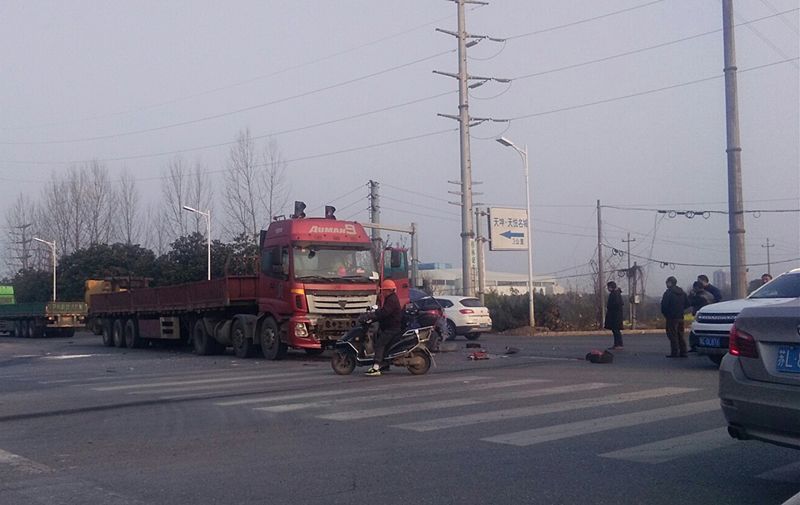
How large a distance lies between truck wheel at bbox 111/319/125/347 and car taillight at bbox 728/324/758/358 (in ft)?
94.9

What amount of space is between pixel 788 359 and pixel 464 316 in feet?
80.5

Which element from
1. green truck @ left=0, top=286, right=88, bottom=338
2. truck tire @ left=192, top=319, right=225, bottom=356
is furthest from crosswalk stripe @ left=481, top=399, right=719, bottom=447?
green truck @ left=0, top=286, right=88, bottom=338

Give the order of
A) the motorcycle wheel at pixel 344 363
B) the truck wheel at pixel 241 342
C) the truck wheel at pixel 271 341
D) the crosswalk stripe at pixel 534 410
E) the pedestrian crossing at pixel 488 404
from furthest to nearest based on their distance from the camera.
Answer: the truck wheel at pixel 241 342, the truck wheel at pixel 271 341, the motorcycle wheel at pixel 344 363, the crosswalk stripe at pixel 534 410, the pedestrian crossing at pixel 488 404

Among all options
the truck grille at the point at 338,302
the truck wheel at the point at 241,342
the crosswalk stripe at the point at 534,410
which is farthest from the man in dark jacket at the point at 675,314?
the truck wheel at the point at 241,342

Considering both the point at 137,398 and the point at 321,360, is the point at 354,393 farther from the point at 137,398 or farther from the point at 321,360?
the point at 321,360

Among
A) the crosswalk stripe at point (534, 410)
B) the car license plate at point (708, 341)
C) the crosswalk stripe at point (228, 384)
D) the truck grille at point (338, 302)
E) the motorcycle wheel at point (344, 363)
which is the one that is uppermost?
the truck grille at point (338, 302)

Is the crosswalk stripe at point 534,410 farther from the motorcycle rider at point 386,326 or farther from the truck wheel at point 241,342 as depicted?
the truck wheel at point 241,342

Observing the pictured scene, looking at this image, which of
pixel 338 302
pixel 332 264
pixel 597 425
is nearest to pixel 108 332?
pixel 332 264

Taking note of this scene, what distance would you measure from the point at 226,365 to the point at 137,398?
7.46m

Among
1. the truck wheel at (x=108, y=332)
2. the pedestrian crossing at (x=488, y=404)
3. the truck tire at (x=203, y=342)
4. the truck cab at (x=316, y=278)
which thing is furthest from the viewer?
the truck wheel at (x=108, y=332)

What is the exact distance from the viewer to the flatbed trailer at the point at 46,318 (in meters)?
46.8

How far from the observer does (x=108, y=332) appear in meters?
34.7

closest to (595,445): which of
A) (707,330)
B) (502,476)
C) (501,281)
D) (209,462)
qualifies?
(502,476)

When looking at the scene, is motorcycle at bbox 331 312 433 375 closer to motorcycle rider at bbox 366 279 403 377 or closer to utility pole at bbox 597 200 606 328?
motorcycle rider at bbox 366 279 403 377
